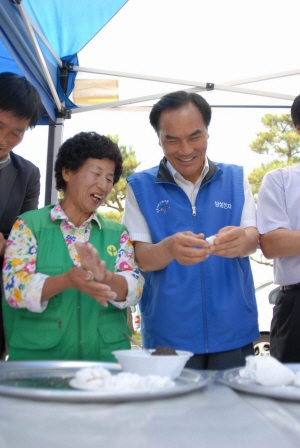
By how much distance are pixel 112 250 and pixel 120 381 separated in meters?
0.75

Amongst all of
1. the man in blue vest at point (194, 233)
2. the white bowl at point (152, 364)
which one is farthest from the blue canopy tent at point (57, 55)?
the white bowl at point (152, 364)

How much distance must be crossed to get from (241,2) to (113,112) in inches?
48.3

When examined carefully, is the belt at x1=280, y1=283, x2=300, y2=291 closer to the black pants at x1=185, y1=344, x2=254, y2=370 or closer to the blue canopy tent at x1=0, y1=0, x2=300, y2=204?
the black pants at x1=185, y1=344, x2=254, y2=370

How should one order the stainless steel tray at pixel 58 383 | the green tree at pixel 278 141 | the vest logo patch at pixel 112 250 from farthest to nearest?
the green tree at pixel 278 141, the vest logo patch at pixel 112 250, the stainless steel tray at pixel 58 383

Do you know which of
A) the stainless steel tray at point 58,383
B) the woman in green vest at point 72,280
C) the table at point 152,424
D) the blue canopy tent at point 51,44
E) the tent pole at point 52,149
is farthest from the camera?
the tent pole at point 52,149

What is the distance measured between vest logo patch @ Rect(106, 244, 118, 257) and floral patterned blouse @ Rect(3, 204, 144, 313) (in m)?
0.02

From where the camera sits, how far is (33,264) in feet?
5.04

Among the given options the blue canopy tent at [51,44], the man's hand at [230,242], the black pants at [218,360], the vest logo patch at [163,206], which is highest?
the blue canopy tent at [51,44]

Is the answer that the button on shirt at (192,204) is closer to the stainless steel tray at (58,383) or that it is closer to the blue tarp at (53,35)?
the stainless steel tray at (58,383)

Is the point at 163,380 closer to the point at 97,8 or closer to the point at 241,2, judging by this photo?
the point at 97,8

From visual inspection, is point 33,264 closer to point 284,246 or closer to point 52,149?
point 284,246

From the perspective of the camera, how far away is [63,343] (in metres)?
1.51

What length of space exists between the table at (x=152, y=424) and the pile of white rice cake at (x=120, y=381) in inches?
1.9

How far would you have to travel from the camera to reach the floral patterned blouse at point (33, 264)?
4.69ft
